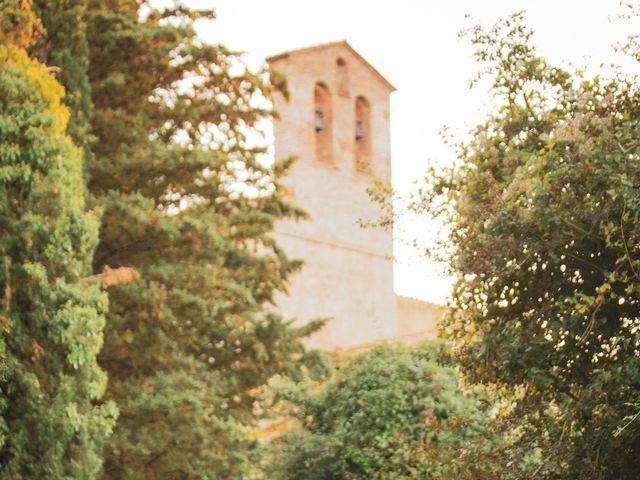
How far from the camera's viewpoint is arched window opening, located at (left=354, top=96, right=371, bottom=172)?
37.3 m

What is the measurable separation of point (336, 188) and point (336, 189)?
0.04 meters

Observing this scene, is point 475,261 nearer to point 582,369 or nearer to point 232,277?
point 582,369

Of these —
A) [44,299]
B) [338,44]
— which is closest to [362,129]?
[338,44]

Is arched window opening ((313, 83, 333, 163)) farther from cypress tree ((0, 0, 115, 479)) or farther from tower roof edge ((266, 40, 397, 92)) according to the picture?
cypress tree ((0, 0, 115, 479))

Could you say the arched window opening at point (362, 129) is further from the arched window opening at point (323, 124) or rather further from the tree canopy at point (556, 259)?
the tree canopy at point (556, 259)

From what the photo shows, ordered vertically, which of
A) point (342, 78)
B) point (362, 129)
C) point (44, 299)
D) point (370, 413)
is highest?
point (342, 78)

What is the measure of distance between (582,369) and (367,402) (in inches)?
323

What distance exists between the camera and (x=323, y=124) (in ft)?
119

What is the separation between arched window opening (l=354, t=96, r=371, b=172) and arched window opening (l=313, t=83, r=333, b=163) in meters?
1.25

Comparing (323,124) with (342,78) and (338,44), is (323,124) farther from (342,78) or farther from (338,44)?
(338,44)

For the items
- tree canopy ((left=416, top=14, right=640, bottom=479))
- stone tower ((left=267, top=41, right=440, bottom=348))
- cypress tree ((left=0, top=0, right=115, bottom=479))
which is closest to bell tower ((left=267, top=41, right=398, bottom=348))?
stone tower ((left=267, top=41, right=440, bottom=348))

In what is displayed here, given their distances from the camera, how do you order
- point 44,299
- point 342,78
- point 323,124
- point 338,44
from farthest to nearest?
point 342,78 < point 323,124 < point 338,44 < point 44,299

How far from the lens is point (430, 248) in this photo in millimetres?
11547

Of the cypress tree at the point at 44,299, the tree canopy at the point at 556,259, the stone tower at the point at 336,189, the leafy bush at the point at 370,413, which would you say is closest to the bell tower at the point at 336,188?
the stone tower at the point at 336,189
